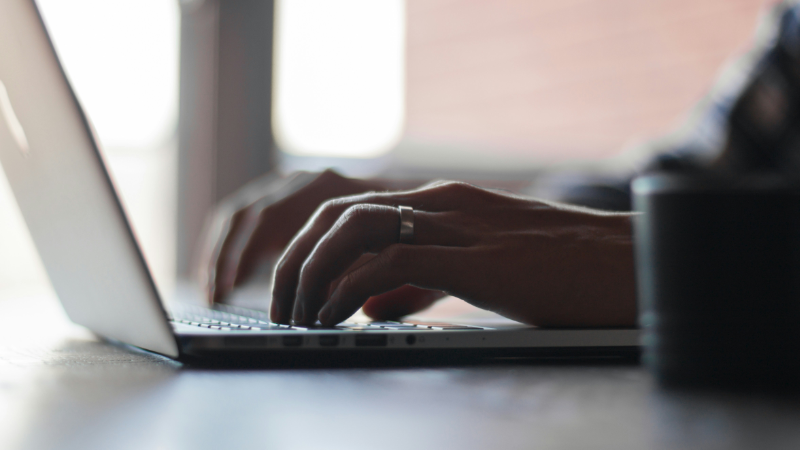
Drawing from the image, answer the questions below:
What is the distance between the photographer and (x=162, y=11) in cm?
231

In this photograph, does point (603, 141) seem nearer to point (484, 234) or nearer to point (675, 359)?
point (484, 234)

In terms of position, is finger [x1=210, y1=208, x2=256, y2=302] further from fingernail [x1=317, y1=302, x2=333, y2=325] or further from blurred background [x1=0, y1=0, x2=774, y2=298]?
blurred background [x1=0, y1=0, x2=774, y2=298]

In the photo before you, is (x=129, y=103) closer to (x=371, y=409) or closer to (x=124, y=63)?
(x=124, y=63)

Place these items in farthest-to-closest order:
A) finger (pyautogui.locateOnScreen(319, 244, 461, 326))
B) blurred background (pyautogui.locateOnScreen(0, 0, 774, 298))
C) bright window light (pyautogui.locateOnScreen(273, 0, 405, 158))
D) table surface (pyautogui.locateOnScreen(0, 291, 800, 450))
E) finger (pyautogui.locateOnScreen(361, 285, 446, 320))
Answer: bright window light (pyautogui.locateOnScreen(273, 0, 405, 158)) → blurred background (pyautogui.locateOnScreen(0, 0, 774, 298)) → finger (pyautogui.locateOnScreen(361, 285, 446, 320)) → finger (pyautogui.locateOnScreen(319, 244, 461, 326)) → table surface (pyautogui.locateOnScreen(0, 291, 800, 450))

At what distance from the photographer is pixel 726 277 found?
10.6 inches

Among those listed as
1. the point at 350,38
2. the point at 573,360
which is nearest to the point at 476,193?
the point at 573,360

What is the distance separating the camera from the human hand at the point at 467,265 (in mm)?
490

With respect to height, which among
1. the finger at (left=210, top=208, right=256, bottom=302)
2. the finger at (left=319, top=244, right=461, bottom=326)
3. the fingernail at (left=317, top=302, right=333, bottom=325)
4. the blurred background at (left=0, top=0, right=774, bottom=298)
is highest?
the blurred background at (left=0, top=0, right=774, bottom=298)

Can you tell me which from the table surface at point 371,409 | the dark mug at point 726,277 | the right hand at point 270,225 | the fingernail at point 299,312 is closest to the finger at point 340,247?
the fingernail at point 299,312

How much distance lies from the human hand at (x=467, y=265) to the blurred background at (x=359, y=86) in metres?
1.73

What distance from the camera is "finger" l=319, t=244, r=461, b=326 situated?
0.48 m

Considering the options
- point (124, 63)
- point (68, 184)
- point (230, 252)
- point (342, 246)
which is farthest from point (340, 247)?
point (124, 63)

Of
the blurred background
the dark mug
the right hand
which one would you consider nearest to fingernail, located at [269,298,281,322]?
the dark mug

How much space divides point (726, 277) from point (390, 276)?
0.27 m
